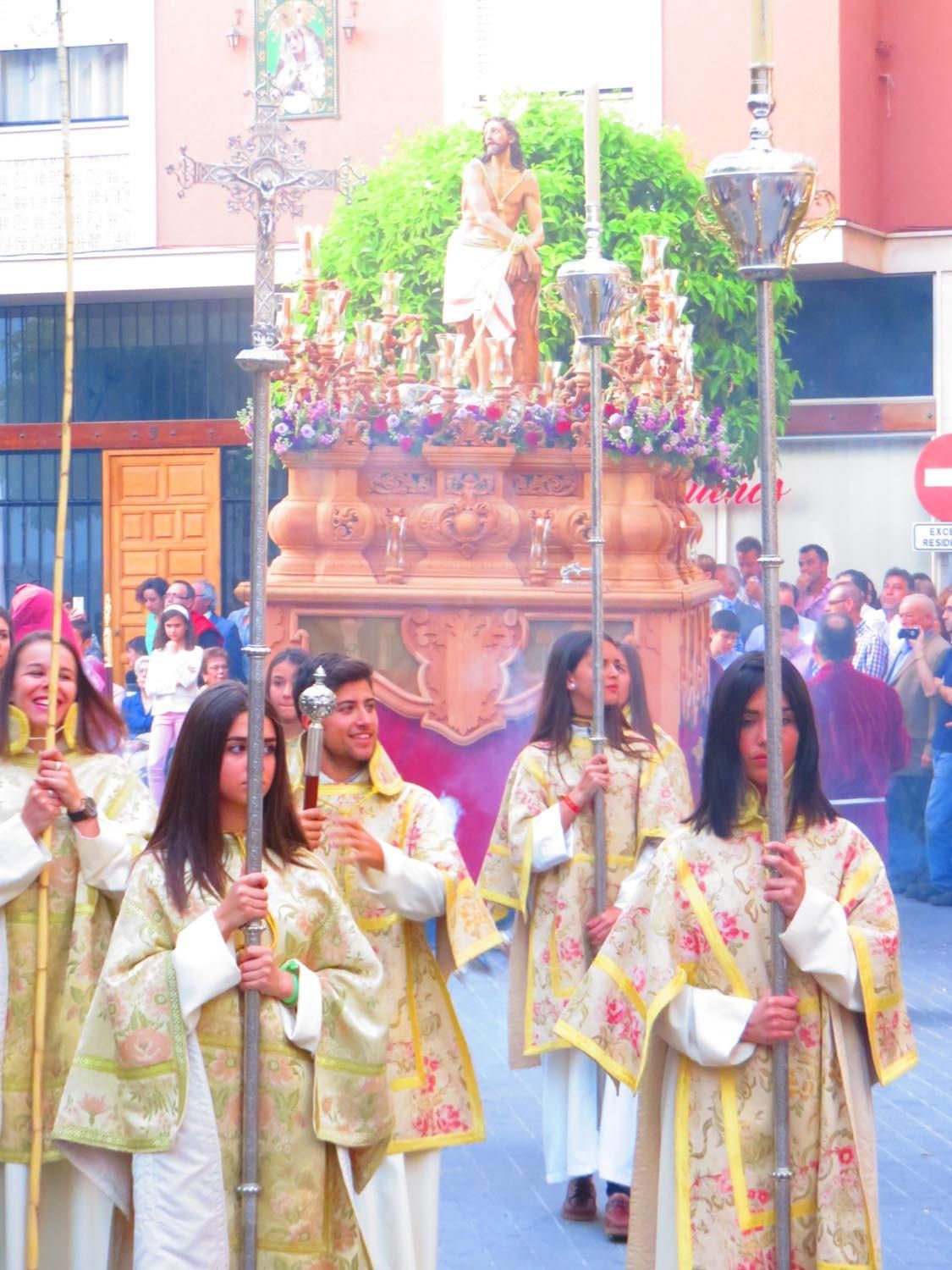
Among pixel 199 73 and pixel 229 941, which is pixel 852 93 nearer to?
pixel 199 73

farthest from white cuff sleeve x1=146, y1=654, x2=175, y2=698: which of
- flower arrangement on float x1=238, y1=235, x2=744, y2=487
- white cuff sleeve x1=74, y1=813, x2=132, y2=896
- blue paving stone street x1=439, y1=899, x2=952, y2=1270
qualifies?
white cuff sleeve x1=74, y1=813, x2=132, y2=896

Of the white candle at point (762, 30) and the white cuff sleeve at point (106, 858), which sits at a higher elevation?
the white candle at point (762, 30)

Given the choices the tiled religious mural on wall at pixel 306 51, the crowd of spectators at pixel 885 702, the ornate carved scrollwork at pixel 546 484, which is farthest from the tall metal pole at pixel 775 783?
the tiled religious mural on wall at pixel 306 51

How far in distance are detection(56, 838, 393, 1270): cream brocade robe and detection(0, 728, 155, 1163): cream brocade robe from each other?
79cm

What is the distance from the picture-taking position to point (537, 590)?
11195 millimetres

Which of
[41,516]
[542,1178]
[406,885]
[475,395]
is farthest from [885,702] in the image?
[41,516]

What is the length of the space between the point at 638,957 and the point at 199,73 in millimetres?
18794

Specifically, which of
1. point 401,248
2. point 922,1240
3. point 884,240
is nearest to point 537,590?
point 922,1240

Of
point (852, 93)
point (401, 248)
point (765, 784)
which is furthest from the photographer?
point (852, 93)

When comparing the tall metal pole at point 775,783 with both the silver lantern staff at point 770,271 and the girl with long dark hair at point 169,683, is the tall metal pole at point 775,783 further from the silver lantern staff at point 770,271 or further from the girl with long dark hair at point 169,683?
the girl with long dark hair at point 169,683

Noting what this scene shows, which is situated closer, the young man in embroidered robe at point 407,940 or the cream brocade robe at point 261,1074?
the cream brocade robe at point 261,1074

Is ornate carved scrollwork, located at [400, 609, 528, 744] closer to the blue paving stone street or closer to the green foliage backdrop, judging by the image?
the blue paving stone street

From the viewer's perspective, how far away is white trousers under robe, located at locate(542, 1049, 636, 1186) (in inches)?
246

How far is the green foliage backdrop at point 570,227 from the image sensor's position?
18.5m
